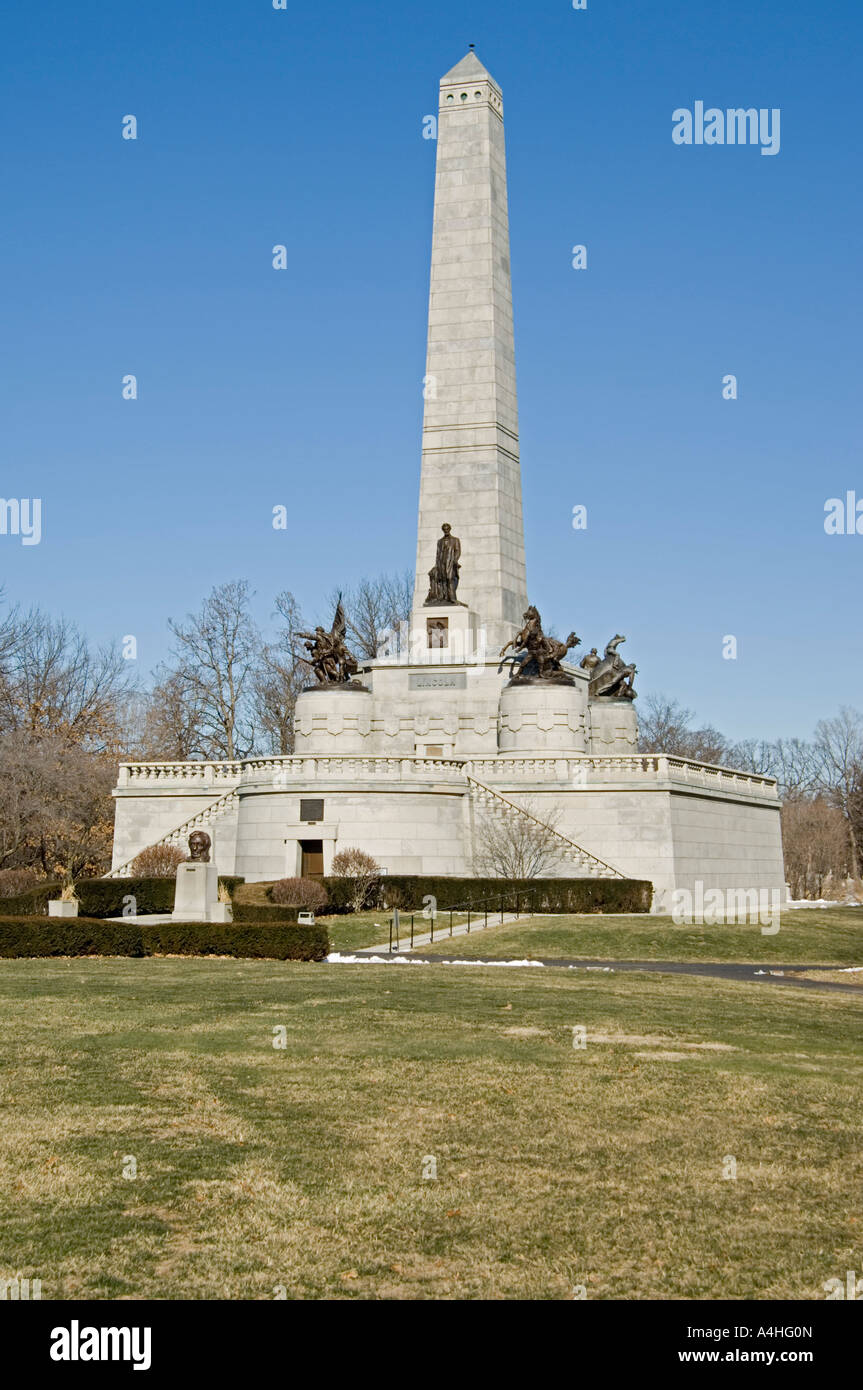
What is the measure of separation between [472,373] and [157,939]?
32516mm

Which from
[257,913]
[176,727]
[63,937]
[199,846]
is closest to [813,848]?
[176,727]

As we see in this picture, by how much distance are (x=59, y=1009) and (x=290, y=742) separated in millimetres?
64252

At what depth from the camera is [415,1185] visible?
1074 centimetres

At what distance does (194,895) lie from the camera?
34531mm

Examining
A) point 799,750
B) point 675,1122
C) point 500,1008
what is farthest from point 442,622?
point 799,750

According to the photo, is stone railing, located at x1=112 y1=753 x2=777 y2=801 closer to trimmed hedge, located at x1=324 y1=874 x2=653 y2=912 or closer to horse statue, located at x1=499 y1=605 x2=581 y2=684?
horse statue, located at x1=499 y1=605 x2=581 y2=684

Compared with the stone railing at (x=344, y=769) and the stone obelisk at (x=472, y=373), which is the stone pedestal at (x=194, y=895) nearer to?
the stone railing at (x=344, y=769)

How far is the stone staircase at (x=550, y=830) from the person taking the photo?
4612 centimetres

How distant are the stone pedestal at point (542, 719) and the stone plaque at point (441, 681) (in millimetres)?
2340

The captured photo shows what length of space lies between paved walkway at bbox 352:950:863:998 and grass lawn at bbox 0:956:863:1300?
24.9 ft

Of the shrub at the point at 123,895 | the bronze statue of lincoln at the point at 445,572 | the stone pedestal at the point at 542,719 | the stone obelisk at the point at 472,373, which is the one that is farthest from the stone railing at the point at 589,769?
the shrub at the point at 123,895
